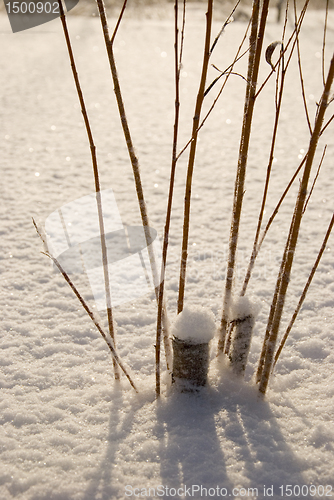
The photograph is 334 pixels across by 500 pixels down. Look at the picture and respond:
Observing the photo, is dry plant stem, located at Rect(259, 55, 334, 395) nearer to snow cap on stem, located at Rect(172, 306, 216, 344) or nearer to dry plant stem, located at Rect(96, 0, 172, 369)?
snow cap on stem, located at Rect(172, 306, 216, 344)

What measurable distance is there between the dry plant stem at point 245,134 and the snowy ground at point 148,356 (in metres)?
0.26

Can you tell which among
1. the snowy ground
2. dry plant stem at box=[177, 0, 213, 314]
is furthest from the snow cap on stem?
the snowy ground

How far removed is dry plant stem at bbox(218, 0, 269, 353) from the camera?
917 millimetres

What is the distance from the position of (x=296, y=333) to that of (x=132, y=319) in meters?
0.67

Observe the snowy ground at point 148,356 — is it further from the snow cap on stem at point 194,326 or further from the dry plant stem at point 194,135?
the dry plant stem at point 194,135

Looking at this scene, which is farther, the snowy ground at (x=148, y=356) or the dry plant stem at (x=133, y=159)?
the snowy ground at (x=148, y=356)

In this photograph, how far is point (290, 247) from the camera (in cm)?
100

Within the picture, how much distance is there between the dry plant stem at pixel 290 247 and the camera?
0.85 m

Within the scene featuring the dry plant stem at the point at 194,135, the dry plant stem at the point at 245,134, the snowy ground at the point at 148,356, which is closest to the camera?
the dry plant stem at the point at 194,135

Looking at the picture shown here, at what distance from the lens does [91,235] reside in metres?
2.33

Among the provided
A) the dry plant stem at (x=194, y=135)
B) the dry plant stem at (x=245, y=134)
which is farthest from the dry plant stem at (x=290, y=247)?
the dry plant stem at (x=194, y=135)

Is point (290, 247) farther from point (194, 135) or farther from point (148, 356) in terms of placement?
point (148, 356)

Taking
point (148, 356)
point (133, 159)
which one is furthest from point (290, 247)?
point (148, 356)

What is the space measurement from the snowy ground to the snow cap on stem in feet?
0.71
